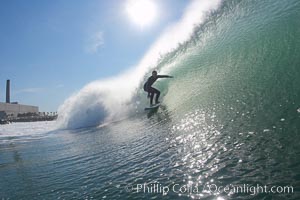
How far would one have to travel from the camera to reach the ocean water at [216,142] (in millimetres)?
3701

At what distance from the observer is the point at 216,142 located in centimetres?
518

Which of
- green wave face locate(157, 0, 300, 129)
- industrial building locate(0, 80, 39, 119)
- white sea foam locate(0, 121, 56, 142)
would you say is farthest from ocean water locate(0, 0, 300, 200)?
industrial building locate(0, 80, 39, 119)

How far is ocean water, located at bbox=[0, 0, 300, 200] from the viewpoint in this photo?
3701mm

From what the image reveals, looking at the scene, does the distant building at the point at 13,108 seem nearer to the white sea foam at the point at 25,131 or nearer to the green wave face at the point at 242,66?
the white sea foam at the point at 25,131

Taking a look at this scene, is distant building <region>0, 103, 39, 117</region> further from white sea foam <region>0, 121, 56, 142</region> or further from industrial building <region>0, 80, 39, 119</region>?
white sea foam <region>0, 121, 56, 142</region>

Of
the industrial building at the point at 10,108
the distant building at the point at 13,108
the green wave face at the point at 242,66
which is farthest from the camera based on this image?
the distant building at the point at 13,108

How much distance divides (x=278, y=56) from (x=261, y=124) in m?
4.62

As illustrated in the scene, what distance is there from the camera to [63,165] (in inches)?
248

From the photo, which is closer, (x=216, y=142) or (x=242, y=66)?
(x=216, y=142)

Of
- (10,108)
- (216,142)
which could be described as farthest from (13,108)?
(216,142)

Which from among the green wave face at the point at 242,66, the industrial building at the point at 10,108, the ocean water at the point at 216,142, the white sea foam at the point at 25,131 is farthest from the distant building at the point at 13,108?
the ocean water at the point at 216,142

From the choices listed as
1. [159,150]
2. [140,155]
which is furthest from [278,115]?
[140,155]

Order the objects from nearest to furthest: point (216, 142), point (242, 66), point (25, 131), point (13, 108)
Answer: point (216, 142) < point (242, 66) < point (25, 131) < point (13, 108)

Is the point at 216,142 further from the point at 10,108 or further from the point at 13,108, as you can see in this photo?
the point at 13,108
